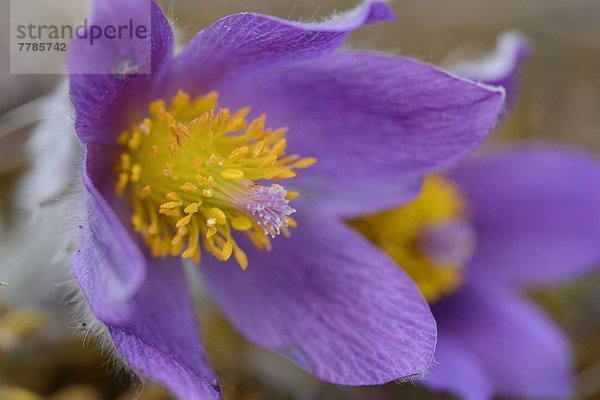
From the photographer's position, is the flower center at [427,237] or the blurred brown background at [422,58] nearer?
the blurred brown background at [422,58]

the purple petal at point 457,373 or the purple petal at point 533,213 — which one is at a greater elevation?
the purple petal at point 533,213

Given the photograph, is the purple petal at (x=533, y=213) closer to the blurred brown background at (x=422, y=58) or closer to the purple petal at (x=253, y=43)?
the blurred brown background at (x=422, y=58)

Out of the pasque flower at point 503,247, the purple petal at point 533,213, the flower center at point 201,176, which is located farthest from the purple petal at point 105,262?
the purple petal at point 533,213

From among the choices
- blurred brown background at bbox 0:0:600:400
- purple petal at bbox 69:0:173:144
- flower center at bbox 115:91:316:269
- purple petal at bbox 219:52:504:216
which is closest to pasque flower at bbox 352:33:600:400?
blurred brown background at bbox 0:0:600:400

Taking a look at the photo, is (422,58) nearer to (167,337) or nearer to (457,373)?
(457,373)

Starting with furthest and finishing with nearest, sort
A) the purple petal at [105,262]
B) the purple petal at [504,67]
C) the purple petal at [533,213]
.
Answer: the purple petal at [533,213] → the purple petal at [504,67] → the purple petal at [105,262]

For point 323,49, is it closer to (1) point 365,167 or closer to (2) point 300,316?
(1) point 365,167

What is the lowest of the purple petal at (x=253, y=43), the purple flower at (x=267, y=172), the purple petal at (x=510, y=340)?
the purple petal at (x=510, y=340)

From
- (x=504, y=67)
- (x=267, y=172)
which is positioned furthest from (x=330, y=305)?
(x=504, y=67)
